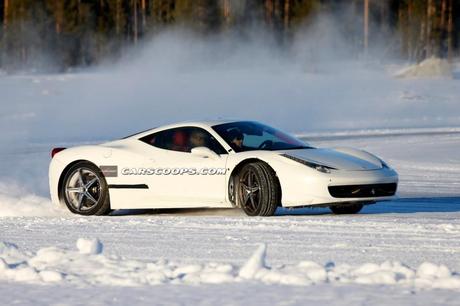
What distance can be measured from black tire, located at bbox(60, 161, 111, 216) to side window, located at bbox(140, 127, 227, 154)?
2.25 feet

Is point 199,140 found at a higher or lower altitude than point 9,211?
higher

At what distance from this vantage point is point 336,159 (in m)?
12.5

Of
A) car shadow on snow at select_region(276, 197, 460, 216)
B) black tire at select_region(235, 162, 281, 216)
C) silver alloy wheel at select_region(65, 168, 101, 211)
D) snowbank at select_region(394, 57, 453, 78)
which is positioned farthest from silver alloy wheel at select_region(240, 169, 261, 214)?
snowbank at select_region(394, 57, 453, 78)

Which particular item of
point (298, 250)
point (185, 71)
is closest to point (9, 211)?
point (298, 250)

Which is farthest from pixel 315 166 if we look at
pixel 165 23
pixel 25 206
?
pixel 165 23

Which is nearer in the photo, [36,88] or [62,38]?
[36,88]

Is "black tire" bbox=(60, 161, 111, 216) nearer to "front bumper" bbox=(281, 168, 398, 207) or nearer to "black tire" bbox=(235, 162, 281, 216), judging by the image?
"black tire" bbox=(235, 162, 281, 216)

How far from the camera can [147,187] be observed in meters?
12.9

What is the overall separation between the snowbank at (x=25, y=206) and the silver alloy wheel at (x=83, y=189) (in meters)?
0.23

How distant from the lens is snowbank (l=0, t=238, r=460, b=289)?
7688mm

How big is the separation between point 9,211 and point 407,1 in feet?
214

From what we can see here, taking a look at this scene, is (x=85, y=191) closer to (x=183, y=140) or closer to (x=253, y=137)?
(x=183, y=140)

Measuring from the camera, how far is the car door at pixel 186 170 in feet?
41.2

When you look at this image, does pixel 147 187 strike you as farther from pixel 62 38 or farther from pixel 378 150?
pixel 62 38
